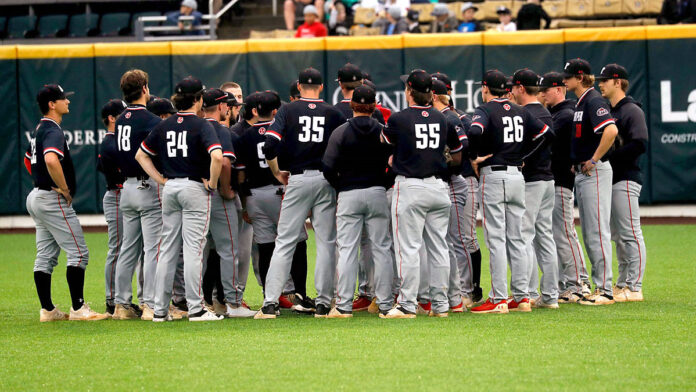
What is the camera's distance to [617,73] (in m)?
9.10

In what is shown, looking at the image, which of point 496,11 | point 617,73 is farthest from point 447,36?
point 617,73

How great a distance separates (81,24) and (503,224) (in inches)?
608

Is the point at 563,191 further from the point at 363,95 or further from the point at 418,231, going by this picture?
the point at 363,95

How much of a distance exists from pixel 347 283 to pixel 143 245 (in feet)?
6.37

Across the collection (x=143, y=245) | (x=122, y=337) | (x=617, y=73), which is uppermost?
(x=617, y=73)

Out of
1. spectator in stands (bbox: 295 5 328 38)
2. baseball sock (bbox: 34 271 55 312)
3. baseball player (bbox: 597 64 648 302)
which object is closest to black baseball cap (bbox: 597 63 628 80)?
baseball player (bbox: 597 64 648 302)

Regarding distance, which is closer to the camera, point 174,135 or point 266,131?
point 174,135

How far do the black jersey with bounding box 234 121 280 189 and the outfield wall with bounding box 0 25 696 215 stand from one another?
8052 mm

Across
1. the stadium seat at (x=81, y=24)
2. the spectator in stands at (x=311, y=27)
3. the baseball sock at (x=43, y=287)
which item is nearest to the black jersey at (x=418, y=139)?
the baseball sock at (x=43, y=287)

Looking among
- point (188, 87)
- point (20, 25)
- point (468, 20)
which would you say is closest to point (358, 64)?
point (468, 20)

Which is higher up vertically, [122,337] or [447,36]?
[447,36]

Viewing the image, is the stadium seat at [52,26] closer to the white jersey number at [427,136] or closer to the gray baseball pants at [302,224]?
the gray baseball pants at [302,224]

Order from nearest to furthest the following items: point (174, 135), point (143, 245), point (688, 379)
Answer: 1. point (688, 379)
2. point (174, 135)
3. point (143, 245)

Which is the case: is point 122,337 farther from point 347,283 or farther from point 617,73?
point 617,73
